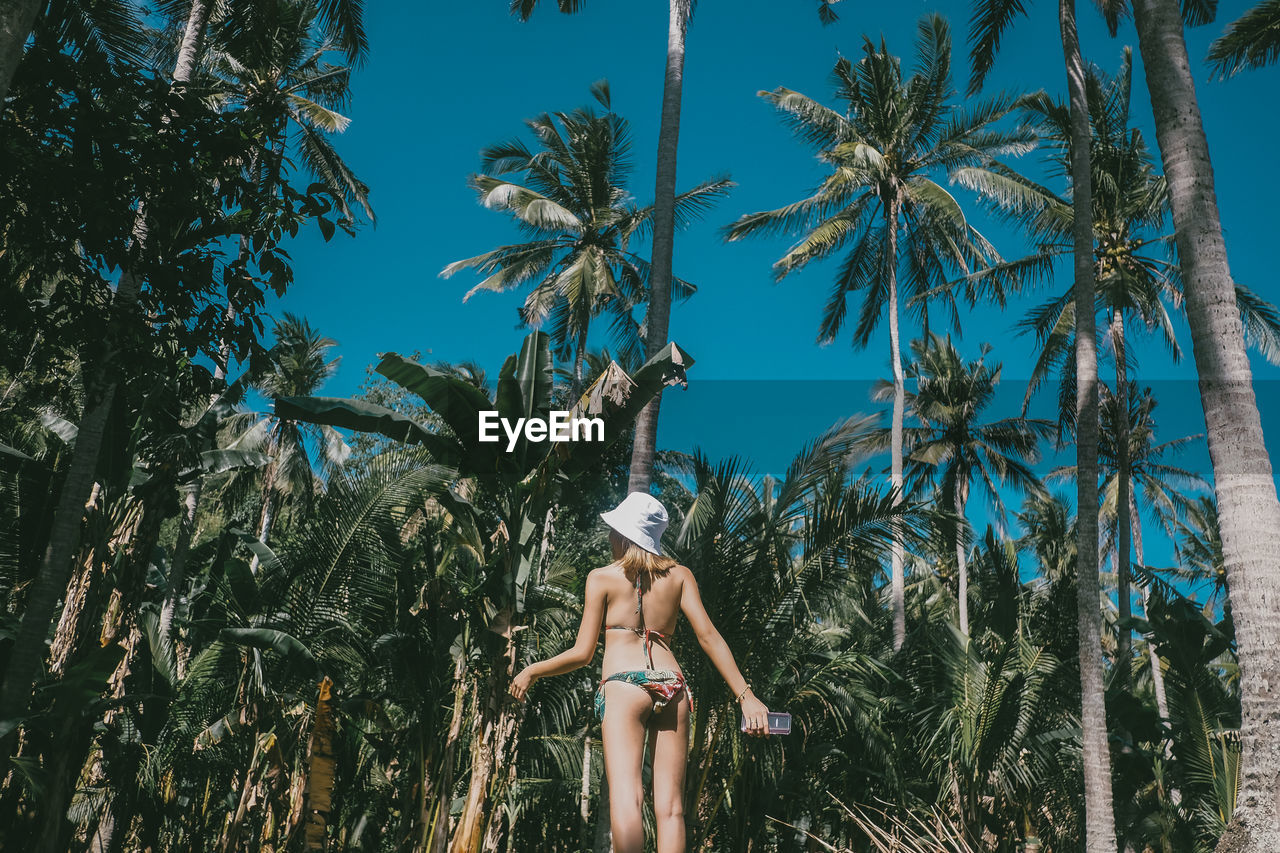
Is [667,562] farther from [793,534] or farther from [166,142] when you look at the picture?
[793,534]

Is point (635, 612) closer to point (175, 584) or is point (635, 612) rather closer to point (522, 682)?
point (522, 682)

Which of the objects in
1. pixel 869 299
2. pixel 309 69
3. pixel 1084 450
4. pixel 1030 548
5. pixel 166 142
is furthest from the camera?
pixel 1030 548

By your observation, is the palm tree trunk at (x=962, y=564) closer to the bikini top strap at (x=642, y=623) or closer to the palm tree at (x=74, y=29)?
the bikini top strap at (x=642, y=623)

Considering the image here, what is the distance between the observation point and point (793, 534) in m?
8.13

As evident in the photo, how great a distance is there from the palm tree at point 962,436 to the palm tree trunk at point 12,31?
2274 centimetres

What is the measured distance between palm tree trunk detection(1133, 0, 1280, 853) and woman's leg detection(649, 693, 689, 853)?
298 centimetres

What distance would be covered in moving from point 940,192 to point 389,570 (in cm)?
1442

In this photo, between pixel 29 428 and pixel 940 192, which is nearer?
pixel 29 428

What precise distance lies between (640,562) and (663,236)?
250 inches

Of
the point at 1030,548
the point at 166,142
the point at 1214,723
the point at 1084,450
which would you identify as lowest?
the point at 1214,723

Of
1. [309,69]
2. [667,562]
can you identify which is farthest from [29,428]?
[667,562]

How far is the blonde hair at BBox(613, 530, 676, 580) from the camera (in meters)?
3.83

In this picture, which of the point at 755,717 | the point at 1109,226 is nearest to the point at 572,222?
the point at 1109,226

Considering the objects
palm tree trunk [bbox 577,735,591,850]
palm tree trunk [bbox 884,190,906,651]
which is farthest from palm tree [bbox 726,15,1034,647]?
palm tree trunk [bbox 577,735,591,850]
